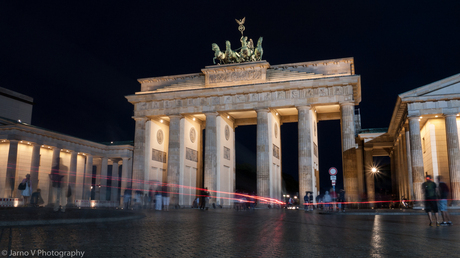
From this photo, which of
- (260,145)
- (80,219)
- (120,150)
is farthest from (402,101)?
(120,150)

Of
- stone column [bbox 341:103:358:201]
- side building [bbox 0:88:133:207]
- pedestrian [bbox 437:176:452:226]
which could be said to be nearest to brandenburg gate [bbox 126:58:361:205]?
stone column [bbox 341:103:358:201]

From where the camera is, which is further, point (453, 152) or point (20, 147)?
point (20, 147)

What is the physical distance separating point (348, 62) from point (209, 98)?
46.6 feet

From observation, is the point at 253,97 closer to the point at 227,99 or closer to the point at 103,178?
the point at 227,99

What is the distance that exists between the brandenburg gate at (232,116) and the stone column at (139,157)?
10 centimetres

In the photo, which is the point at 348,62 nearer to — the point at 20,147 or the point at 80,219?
the point at 80,219

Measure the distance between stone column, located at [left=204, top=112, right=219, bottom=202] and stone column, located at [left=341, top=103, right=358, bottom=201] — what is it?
40.5 feet

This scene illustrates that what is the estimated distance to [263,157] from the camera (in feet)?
116

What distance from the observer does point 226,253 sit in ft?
18.7

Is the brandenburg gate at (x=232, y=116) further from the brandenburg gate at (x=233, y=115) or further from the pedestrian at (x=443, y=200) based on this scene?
the pedestrian at (x=443, y=200)

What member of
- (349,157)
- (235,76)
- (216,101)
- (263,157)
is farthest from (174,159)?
(349,157)

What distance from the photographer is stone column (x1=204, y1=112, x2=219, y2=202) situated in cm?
3647

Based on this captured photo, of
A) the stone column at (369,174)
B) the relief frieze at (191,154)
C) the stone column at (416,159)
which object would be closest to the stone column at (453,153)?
the stone column at (416,159)

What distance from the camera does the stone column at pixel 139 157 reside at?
3903cm
